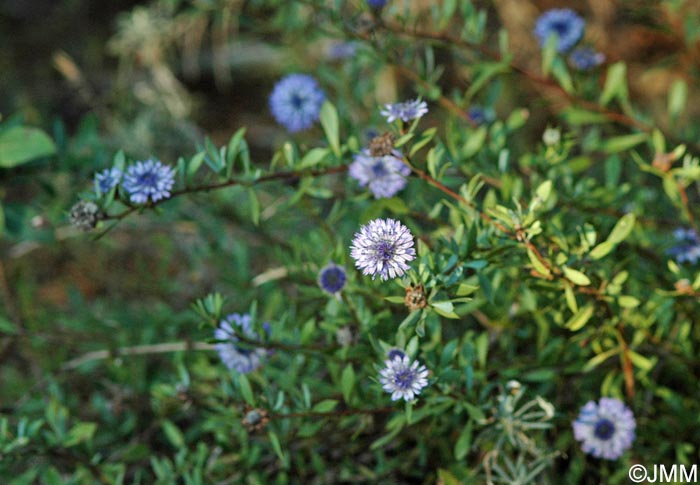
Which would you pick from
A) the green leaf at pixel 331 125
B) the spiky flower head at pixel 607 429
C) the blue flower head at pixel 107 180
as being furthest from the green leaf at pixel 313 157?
the spiky flower head at pixel 607 429

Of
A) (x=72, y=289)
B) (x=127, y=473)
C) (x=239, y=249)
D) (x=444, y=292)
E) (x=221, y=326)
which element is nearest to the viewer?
(x=444, y=292)

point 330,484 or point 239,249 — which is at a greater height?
point 239,249

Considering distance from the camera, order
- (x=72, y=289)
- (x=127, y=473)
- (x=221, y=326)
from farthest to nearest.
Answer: (x=72, y=289) < (x=127, y=473) < (x=221, y=326)

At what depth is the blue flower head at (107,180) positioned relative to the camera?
3.08 feet

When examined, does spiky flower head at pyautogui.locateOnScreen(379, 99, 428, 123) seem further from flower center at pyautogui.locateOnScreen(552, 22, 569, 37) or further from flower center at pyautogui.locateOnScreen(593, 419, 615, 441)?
flower center at pyautogui.locateOnScreen(552, 22, 569, 37)

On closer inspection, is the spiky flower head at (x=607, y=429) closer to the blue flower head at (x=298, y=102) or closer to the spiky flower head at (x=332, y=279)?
the spiky flower head at (x=332, y=279)

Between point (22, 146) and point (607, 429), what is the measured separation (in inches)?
43.6

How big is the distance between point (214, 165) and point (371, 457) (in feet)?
1.96

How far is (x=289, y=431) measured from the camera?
1.14 metres

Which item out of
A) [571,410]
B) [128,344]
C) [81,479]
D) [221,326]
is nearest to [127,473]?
[81,479]

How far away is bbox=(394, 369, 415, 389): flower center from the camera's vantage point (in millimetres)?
842

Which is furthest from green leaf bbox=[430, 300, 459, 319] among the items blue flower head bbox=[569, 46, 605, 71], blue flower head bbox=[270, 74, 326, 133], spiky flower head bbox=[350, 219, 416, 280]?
blue flower head bbox=[569, 46, 605, 71]

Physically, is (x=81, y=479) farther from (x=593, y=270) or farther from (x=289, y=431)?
(x=593, y=270)

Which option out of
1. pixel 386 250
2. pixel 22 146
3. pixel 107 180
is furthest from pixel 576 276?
pixel 22 146
